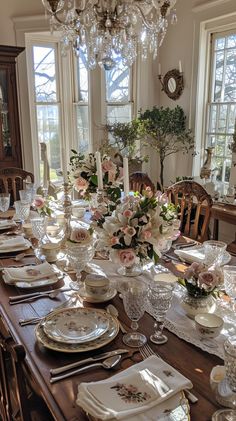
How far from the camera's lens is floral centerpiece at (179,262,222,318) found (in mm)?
1231

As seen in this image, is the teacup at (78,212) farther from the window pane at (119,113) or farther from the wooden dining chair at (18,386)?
the window pane at (119,113)

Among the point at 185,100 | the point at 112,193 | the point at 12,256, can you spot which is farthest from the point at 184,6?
the point at 12,256

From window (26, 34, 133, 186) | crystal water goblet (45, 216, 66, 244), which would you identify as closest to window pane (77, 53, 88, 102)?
window (26, 34, 133, 186)

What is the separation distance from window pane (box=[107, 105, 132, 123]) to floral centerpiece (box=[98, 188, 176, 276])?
304cm

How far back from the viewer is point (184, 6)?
3.57 m

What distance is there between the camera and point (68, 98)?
4.43 m

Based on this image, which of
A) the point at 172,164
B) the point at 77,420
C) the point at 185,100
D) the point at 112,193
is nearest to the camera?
the point at 77,420

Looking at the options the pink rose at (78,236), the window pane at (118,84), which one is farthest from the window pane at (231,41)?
the pink rose at (78,236)

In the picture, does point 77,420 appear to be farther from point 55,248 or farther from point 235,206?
point 235,206

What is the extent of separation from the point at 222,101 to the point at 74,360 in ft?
10.1

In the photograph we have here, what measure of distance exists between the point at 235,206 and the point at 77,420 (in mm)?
2434

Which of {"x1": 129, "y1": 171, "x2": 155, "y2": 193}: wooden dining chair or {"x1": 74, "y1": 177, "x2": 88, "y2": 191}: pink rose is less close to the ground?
{"x1": 74, "y1": 177, "x2": 88, "y2": 191}: pink rose

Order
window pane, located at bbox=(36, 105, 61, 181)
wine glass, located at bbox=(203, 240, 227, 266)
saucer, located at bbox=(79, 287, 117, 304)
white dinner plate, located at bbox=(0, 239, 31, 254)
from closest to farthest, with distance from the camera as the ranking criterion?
saucer, located at bbox=(79, 287, 117, 304) → wine glass, located at bbox=(203, 240, 227, 266) → white dinner plate, located at bbox=(0, 239, 31, 254) → window pane, located at bbox=(36, 105, 61, 181)

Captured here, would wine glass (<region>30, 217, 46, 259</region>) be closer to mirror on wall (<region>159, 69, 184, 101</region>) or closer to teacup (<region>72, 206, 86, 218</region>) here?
teacup (<region>72, 206, 86, 218</region>)
